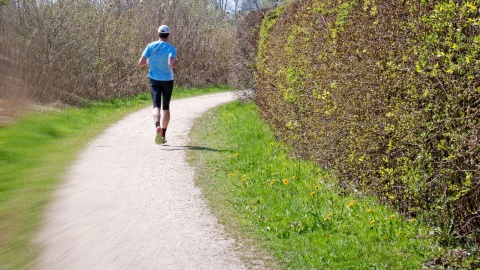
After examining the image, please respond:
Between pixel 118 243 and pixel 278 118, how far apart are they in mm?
5737

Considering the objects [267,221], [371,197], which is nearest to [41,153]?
[267,221]

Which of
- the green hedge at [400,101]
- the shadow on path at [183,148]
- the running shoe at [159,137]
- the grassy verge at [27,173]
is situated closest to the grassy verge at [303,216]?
the green hedge at [400,101]

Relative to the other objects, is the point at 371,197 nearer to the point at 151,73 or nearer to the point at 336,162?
the point at 336,162

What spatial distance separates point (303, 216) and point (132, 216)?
1.71 m

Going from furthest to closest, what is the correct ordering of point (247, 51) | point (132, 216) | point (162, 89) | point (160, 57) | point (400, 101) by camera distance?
point (247, 51) < point (162, 89) < point (160, 57) < point (132, 216) < point (400, 101)

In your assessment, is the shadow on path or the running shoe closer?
the shadow on path

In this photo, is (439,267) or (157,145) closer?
(439,267)

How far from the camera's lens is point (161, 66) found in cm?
1051

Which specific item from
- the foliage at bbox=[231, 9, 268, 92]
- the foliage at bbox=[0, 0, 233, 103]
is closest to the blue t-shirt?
the foliage at bbox=[0, 0, 233, 103]

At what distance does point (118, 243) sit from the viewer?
5191 millimetres

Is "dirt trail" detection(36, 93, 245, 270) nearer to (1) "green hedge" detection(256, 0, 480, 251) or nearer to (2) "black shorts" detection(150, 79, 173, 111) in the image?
(2) "black shorts" detection(150, 79, 173, 111)

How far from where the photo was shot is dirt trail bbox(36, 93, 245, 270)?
2.21 metres

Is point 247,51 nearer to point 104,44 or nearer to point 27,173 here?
point 104,44

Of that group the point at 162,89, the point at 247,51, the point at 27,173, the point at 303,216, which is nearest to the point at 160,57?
the point at 162,89
